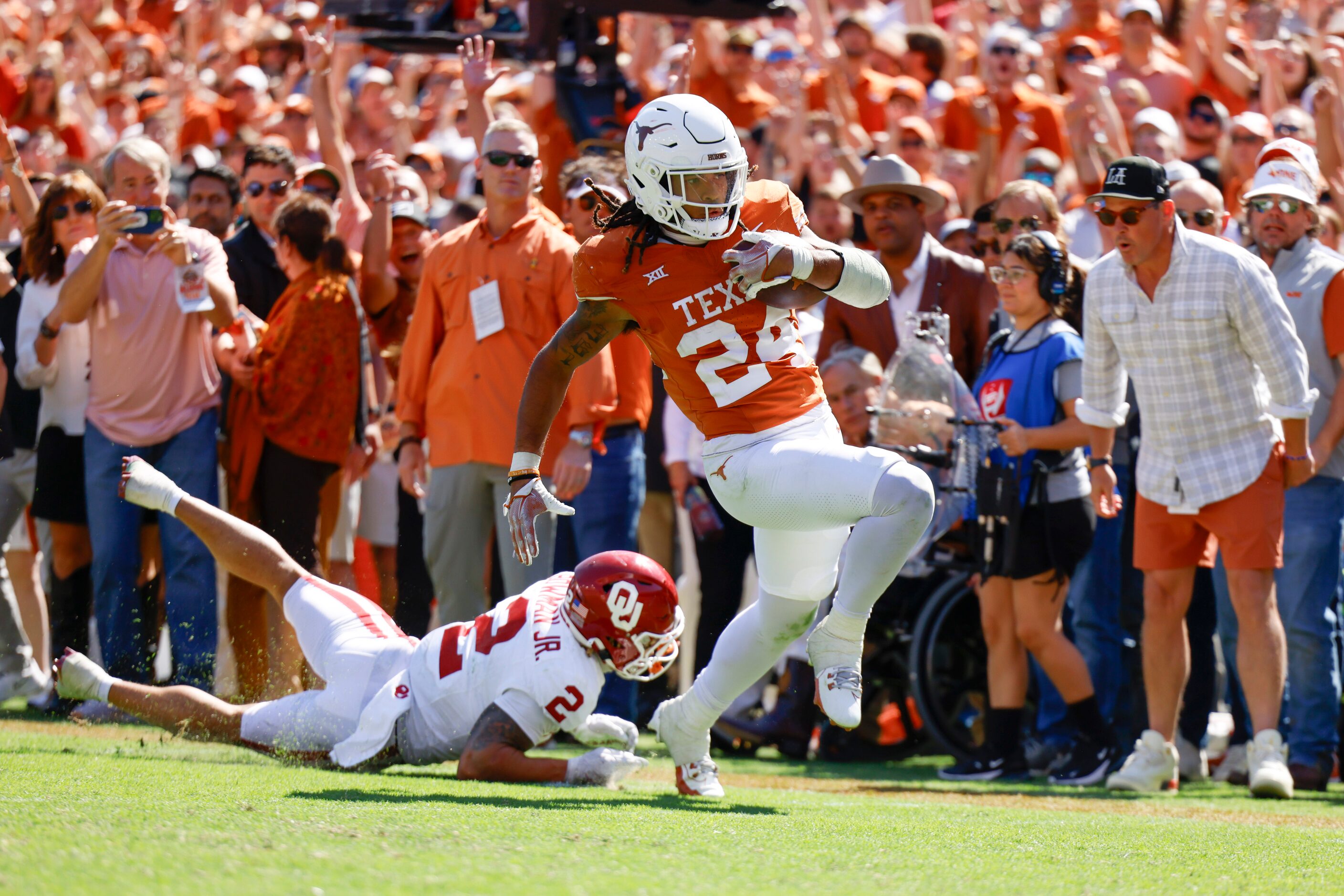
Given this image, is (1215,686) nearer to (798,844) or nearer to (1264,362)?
(1264,362)

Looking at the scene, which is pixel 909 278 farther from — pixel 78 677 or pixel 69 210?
pixel 78 677

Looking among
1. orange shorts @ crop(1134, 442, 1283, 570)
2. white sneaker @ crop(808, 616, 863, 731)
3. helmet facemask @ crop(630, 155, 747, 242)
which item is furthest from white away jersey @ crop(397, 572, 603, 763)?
orange shorts @ crop(1134, 442, 1283, 570)

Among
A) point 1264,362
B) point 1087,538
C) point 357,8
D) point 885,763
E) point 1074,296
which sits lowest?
point 885,763

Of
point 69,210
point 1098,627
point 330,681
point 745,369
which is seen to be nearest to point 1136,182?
point 1098,627

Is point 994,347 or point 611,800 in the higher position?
point 994,347

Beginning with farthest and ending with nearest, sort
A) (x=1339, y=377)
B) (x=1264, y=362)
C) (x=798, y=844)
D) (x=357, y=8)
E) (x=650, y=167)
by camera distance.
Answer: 1. (x=357, y=8)
2. (x=1339, y=377)
3. (x=1264, y=362)
4. (x=650, y=167)
5. (x=798, y=844)

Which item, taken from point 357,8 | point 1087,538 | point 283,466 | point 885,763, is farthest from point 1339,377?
point 357,8

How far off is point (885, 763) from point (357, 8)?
511 centimetres

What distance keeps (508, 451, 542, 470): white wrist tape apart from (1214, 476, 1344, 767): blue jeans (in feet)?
10.6

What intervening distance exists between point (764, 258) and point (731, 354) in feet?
1.57

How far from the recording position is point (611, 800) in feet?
17.2

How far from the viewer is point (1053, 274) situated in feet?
23.8

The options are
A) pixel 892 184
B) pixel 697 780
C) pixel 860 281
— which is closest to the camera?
pixel 860 281

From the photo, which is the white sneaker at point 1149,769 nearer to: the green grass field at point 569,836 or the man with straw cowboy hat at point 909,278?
the green grass field at point 569,836
